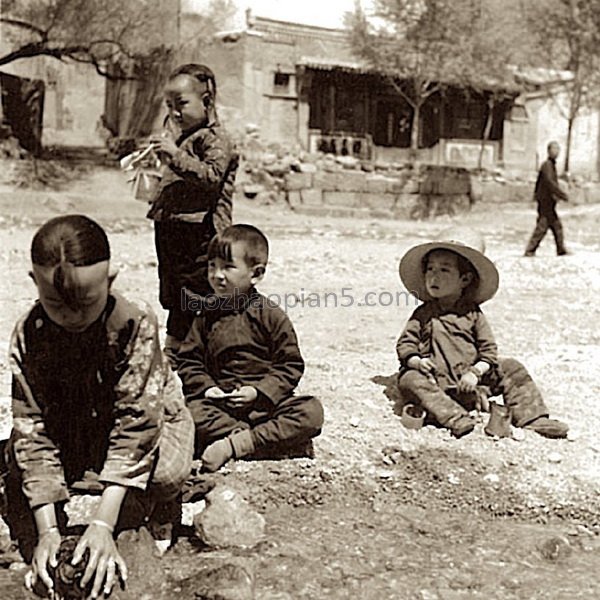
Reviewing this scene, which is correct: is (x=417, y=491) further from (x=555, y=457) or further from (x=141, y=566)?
(x=141, y=566)

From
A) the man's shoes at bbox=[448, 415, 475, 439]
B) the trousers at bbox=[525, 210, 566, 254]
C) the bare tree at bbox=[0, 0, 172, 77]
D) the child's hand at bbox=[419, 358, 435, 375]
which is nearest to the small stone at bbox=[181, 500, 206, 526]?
the man's shoes at bbox=[448, 415, 475, 439]

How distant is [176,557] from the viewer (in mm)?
3059

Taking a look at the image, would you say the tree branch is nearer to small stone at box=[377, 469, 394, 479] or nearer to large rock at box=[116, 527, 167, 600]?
small stone at box=[377, 469, 394, 479]

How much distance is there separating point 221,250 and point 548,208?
33.2 ft

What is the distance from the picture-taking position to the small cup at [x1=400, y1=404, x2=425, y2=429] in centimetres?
425

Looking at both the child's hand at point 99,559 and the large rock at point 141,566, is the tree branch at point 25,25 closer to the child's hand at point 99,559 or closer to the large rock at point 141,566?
the large rock at point 141,566

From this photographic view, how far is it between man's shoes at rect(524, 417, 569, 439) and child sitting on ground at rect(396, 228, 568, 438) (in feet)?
0.06

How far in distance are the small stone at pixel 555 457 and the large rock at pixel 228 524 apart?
136 cm

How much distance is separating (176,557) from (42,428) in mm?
682

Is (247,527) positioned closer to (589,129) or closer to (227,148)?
(227,148)

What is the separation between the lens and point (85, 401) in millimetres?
2770

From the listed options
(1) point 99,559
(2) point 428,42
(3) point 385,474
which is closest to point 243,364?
(3) point 385,474

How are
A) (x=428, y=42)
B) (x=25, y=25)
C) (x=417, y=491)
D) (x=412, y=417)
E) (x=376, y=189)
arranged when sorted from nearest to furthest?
(x=417, y=491), (x=412, y=417), (x=25, y=25), (x=376, y=189), (x=428, y=42)

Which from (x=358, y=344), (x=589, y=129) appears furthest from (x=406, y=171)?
(x=358, y=344)
